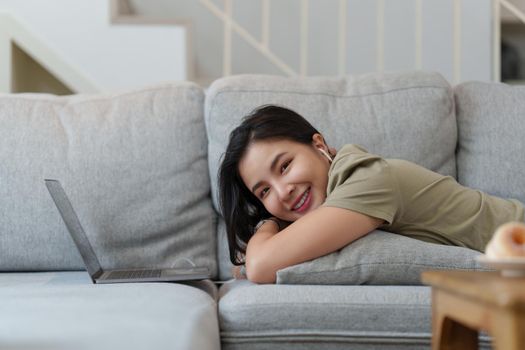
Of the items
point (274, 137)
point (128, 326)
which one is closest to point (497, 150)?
point (274, 137)

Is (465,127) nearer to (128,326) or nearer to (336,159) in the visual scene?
(336,159)

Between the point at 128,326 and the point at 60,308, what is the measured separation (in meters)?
0.19

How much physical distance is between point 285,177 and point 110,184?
19.5 inches

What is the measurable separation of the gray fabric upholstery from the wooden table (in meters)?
0.39

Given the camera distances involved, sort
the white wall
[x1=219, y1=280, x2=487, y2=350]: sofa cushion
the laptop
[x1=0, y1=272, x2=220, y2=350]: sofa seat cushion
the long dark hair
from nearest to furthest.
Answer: [x1=0, y1=272, x2=220, y2=350]: sofa seat cushion, [x1=219, y1=280, x2=487, y2=350]: sofa cushion, the laptop, the long dark hair, the white wall

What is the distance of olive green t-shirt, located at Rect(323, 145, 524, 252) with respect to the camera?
1.58 meters

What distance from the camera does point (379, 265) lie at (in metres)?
1.51

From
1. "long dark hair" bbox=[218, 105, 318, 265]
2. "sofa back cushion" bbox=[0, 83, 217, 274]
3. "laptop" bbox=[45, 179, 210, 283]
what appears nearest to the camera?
"laptop" bbox=[45, 179, 210, 283]

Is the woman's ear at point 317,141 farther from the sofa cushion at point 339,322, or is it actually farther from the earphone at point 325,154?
the sofa cushion at point 339,322

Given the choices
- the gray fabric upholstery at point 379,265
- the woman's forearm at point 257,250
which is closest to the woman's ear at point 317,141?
the woman's forearm at point 257,250

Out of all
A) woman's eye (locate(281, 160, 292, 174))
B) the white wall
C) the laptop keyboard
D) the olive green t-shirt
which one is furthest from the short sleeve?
the white wall

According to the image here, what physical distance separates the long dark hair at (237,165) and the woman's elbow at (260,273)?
246mm

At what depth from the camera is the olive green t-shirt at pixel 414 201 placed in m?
1.58

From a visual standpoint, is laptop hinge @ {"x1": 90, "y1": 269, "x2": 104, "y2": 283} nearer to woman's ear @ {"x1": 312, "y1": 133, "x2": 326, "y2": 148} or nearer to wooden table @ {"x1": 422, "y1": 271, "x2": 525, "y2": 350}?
woman's ear @ {"x1": 312, "y1": 133, "x2": 326, "y2": 148}
